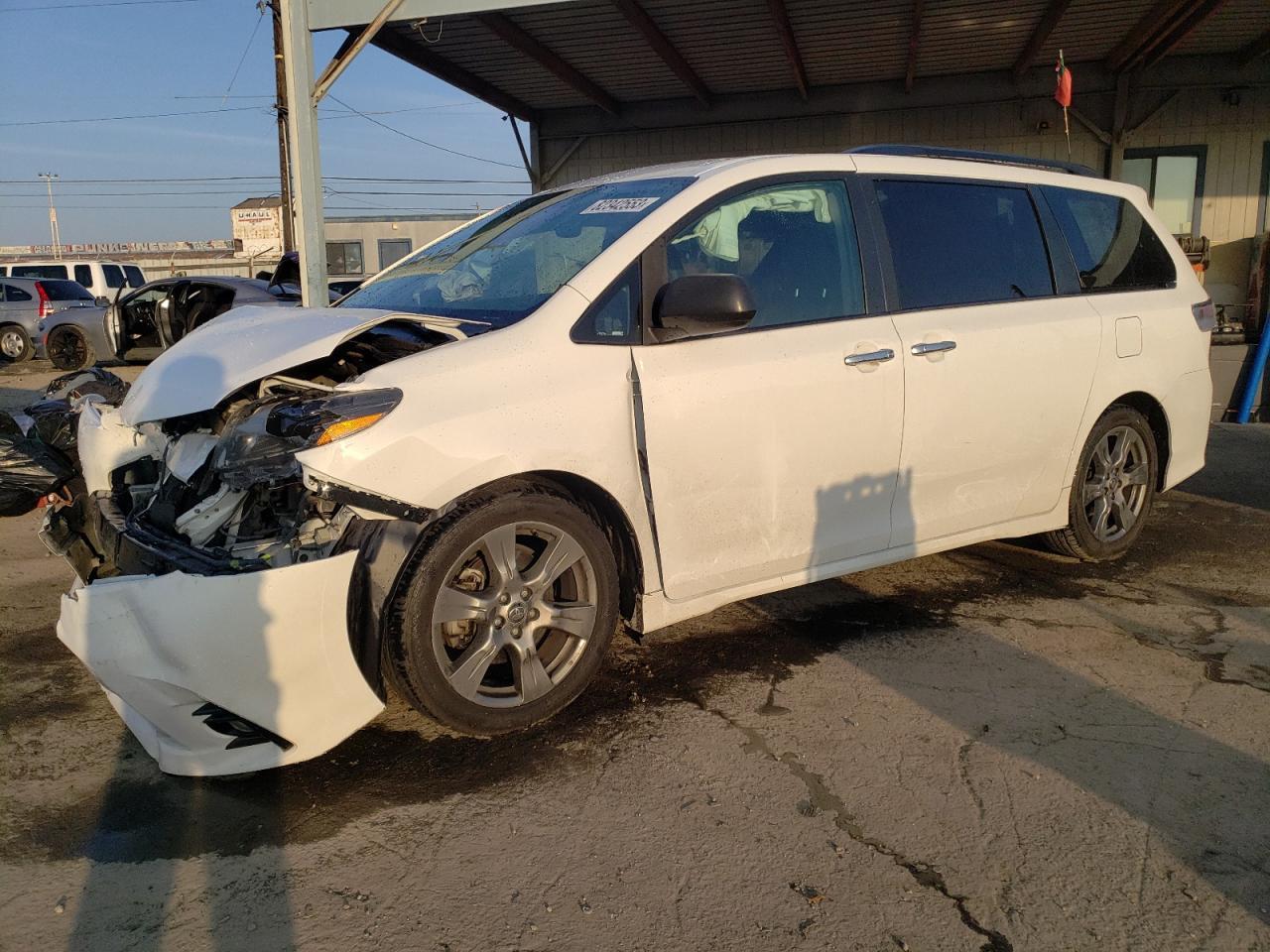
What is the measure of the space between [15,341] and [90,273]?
446 centimetres

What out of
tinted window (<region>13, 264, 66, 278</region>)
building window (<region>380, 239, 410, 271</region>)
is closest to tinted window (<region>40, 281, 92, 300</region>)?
tinted window (<region>13, 264, 66, 278</region>)

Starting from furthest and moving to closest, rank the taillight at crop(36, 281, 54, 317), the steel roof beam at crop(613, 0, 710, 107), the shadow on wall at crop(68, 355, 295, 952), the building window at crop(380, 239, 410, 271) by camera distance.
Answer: the building window at crop(380, 239, 410, 271) < the taillight at crop(36, 281, 54, 317) < the steel roof beam at crop(613, 0, 710, 107) < the shadow on wall at crop(68, 355, 295, 952)

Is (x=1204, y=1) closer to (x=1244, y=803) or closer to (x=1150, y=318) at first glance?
(x=1150, y=318)

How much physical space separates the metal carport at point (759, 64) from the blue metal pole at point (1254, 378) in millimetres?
3464

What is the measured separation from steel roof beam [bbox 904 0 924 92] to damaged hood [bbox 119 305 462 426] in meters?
8.92

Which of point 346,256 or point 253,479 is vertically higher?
point 346,256

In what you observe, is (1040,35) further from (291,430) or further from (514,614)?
(291,430)

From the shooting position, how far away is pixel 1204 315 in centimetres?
510

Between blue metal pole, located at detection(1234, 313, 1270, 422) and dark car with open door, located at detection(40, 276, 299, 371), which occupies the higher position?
dark car with open door, located at detection(40, 276, 299, 371)

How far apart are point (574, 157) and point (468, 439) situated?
12.8 metres

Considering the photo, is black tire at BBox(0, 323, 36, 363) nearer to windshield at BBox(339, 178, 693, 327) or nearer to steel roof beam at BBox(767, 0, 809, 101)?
steel roof beam at BBox(767, 0, 809, 101)

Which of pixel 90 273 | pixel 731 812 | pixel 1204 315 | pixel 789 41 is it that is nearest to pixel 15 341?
pixel 90 273

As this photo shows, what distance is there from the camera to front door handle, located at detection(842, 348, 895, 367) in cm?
369

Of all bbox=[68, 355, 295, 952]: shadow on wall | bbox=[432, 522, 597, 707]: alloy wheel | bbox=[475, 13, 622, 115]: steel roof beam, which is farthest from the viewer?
bbox=[475, 13, 622, 115]: steel roof beam
